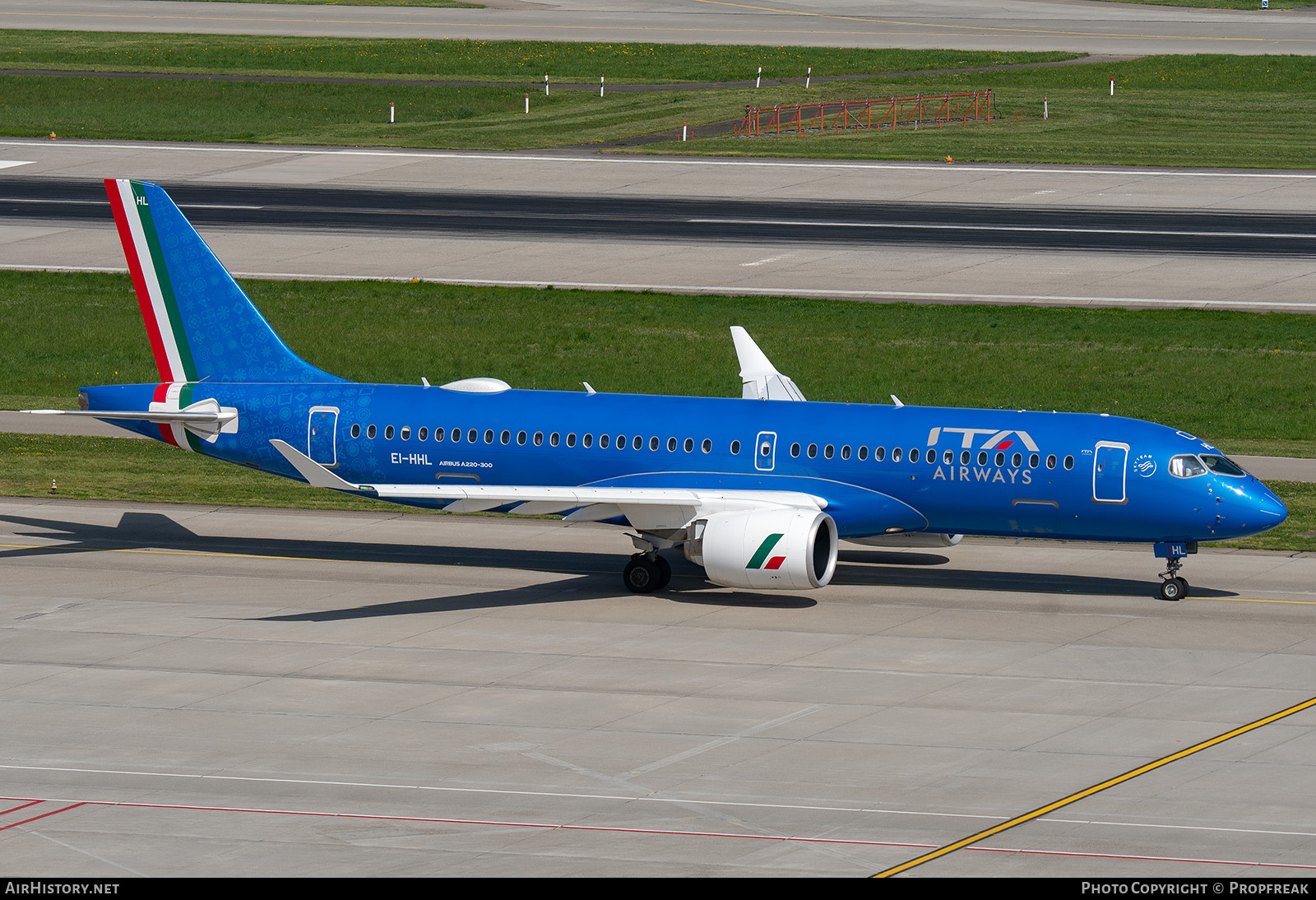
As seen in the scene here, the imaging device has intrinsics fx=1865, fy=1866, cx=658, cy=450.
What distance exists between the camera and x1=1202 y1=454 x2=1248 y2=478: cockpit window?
124 ft

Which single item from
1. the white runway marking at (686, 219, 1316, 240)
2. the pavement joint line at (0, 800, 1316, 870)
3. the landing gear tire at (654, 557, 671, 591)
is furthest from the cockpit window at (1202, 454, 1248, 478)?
the white runway marking at (686, 219, 1316, 240)

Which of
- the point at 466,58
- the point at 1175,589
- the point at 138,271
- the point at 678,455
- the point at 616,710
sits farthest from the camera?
the point at 466,58

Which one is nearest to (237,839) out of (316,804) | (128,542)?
(316,804)

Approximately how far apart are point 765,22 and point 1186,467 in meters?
111

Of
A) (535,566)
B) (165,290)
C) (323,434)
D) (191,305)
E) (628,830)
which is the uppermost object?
(165,290)

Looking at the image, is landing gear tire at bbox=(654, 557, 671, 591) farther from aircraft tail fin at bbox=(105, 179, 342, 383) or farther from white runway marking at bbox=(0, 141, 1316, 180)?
white runway marking at bbox=(0, 141, 1316, 180)

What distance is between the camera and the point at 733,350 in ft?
201

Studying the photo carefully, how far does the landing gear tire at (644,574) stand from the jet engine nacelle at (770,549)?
208cm

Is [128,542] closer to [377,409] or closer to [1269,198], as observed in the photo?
[377,409]

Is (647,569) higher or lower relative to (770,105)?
lower

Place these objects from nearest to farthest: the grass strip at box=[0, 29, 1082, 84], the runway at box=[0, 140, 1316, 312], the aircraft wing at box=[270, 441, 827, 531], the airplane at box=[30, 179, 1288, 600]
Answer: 1. the aircraft wing at box=[270, 441, 827, 531]
2. the airplane at box=[30, 179, 1288, 600]
3. the runway at box=[0, 140, 1316, 312]
4. the grass strip at box=[0, 29, 1082, 84]

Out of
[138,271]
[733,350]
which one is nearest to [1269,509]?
[138,271]

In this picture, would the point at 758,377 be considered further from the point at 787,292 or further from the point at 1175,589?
the point at 787,292
